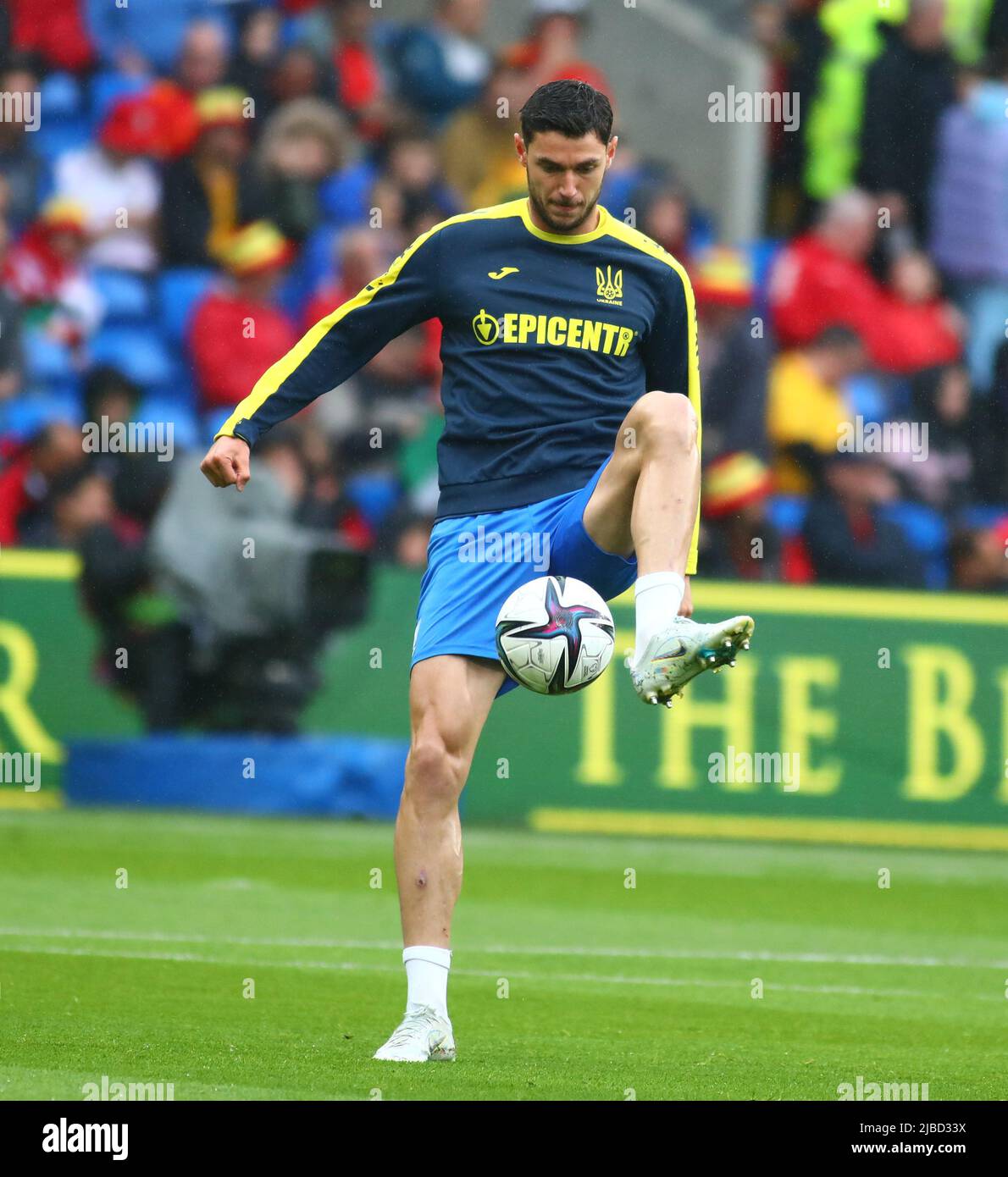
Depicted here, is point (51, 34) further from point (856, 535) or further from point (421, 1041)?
point (421, 1041)

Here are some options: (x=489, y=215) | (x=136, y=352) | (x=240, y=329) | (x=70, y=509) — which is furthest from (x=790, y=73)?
(x=489, y=215)

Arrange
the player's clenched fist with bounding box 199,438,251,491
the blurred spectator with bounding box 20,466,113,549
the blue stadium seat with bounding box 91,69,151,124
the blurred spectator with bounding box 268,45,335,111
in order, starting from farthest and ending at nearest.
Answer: the blurred spectator with bounding box 268,45,335,111 → the blue stadium seat with bounding box 91,69,151,124 → the blurred spectator with bounding box 20,466,113,549 → the player's clenched fist with bounding box 199,438,251,491

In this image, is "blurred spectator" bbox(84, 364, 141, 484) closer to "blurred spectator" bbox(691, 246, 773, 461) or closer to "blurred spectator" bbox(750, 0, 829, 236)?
"blurred spectator" bbox(691, 246, 773, 461)

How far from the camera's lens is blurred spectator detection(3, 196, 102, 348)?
14086mm

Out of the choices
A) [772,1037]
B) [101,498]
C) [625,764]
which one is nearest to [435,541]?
[772,1037]

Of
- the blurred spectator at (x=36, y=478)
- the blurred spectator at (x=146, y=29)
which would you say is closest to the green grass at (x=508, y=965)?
the blurred spectator at (x=36, y=478)

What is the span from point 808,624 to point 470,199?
4.36 meters

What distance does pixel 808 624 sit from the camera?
12664 millimetres

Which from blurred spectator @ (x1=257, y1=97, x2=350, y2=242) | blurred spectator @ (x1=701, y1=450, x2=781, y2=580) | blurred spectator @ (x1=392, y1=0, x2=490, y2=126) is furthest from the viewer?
blurred spectator @ (x1=392, y1=0, x2=490, y2=126)

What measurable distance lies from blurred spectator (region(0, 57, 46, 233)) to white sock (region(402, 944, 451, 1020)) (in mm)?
9873

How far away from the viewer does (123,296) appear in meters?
14.3

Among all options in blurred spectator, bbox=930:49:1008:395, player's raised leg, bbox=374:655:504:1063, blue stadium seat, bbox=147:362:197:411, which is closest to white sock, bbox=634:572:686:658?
player's raised leg, bbox=374:655:504:1063

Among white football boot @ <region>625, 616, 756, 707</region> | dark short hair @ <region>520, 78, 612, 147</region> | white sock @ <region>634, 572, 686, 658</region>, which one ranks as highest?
dark short hair @ <region>520, 78, 612, 147</region>

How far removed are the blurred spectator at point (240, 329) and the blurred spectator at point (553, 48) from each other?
8.37 ft
